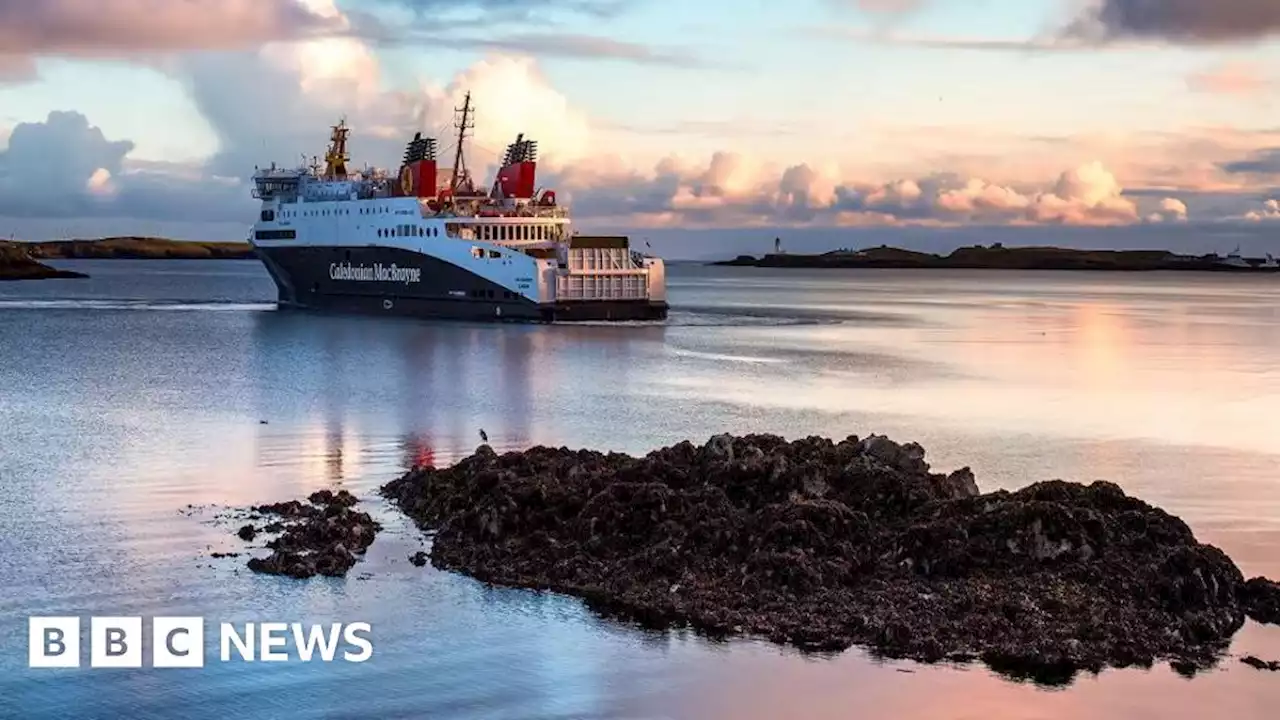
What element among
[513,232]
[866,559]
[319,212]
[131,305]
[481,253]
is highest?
[319,212]

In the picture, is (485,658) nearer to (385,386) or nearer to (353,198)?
(385,386)

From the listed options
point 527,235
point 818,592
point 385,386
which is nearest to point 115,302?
point 527,235

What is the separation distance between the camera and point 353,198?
2749 inches

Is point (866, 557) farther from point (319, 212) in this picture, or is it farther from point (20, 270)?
point (20, 270)

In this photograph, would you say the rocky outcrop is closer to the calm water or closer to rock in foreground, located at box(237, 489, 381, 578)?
the calm water

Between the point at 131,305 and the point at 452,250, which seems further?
the point at 131,305

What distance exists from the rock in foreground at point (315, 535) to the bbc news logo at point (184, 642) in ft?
6.23

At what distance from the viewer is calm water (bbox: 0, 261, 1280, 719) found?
11.9 metres

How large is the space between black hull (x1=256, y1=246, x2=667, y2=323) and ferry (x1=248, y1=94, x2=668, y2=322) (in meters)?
0.06

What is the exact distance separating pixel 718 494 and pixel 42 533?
841cm

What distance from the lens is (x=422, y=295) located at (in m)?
65.3

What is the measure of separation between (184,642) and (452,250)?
4982 centimetres

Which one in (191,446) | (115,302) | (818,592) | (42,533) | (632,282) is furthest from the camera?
(115,302)

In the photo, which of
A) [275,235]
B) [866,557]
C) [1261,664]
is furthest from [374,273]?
[1261,664]
